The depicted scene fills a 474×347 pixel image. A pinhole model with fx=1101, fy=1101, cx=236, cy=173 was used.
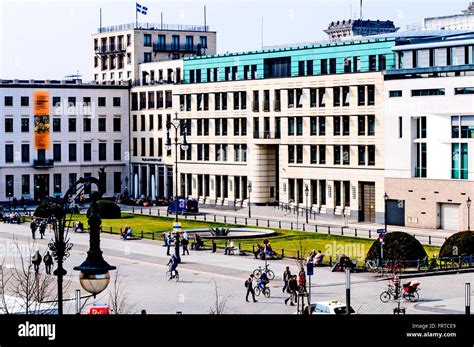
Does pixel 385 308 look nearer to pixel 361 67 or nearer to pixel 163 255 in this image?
pixel 163 255

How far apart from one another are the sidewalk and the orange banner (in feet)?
52.4

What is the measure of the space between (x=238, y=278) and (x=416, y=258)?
9.73 metres

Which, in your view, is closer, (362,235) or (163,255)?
(163,255)

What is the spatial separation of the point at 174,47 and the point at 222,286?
277 ft

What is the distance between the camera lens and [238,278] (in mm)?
54156

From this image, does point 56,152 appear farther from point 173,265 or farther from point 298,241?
point 173,265

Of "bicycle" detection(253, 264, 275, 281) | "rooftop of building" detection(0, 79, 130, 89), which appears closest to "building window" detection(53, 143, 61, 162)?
"rooftop of building" detection(0, 79, 130, 89)

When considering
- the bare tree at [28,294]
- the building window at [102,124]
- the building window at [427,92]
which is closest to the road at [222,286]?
the bare tree at [28,294]

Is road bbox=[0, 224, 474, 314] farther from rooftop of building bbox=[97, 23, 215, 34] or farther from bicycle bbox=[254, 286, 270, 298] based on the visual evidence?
rooftop of building bbox=[97, 23, 215, 34]

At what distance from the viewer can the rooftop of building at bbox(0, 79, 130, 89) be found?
390ft

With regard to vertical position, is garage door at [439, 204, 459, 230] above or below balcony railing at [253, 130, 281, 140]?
below

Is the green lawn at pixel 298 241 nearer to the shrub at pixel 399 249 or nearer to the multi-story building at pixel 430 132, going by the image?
the shrub at pixel 399 249

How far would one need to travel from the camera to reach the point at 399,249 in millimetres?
56781
